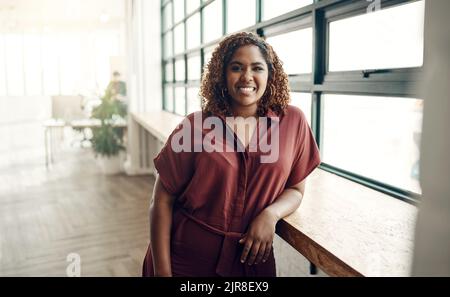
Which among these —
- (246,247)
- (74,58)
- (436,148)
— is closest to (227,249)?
(246,247)

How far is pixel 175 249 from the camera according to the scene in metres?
1.31

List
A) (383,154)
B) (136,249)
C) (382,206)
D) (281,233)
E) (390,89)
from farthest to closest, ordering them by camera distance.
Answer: (136,249) → (383,154) → (390,89) → (382,206) → (281,233)

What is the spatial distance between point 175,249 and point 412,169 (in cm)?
91

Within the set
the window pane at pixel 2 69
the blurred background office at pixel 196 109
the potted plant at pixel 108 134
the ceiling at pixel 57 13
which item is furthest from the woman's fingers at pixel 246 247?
the window pane at pixel 2 69

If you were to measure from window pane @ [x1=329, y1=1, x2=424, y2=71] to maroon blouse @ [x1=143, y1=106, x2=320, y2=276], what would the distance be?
0.54m

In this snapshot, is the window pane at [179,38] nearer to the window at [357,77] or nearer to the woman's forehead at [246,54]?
the window at [357,77]

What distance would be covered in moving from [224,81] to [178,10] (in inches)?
167

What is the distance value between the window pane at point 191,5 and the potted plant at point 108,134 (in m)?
1.53

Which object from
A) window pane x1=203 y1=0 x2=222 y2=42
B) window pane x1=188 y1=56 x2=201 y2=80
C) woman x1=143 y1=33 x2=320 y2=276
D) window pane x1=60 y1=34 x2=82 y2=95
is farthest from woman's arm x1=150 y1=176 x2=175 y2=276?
window pane x1=60 y1=34 x2=82 y2=95

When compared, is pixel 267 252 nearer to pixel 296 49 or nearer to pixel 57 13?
pixel 296 49

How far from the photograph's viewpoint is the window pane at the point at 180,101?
16.7 ft

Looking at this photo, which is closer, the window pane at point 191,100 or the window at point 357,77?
the window at point 357,77

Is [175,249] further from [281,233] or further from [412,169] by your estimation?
[412,169]

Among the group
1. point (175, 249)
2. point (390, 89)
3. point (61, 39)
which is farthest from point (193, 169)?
point (61, 39)
